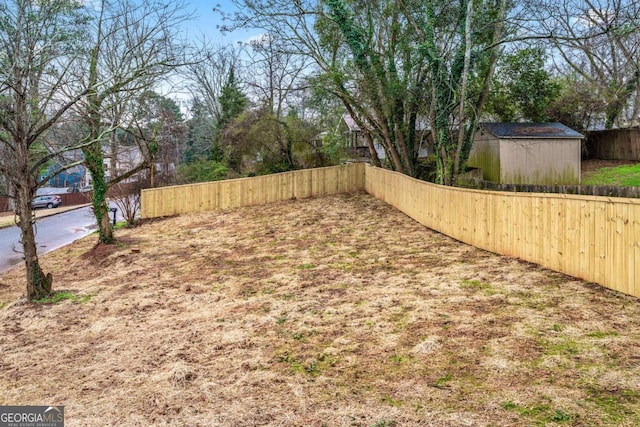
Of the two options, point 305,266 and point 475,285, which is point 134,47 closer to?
point 305,266

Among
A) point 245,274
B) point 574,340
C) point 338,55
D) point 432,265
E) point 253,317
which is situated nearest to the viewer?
point 574,340

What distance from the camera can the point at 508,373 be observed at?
12.2 ft

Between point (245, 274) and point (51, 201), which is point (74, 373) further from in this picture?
point (51, 201)

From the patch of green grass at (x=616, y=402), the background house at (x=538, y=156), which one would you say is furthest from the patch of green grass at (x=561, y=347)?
the background house at (x=538, y=156)

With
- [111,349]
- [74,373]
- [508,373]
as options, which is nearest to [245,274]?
[111,349]

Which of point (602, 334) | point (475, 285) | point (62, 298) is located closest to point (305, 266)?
point (475, 285)

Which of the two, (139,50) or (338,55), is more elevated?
(338,55)

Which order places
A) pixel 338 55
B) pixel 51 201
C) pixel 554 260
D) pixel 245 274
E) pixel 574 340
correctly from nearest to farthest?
1. pixel 574 340
2. pixel 554 260
3. pixel 245 274
4. pixel 338 55
5. pixel 51 201

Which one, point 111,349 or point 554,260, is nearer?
point 111,349

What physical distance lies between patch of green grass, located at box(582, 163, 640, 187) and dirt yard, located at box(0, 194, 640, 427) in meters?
8.08

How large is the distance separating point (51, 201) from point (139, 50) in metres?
26.6

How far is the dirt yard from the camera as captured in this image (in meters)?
3.41

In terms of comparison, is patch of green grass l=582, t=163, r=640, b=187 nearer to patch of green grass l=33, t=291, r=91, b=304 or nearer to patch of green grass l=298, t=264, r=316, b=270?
patch of green grass l=298, t=264, r=316, b=270

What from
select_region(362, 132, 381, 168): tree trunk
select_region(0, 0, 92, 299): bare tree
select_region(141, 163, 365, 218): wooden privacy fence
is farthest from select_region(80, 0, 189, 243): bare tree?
select_region(362, 132, 381, 168): tree trunk
